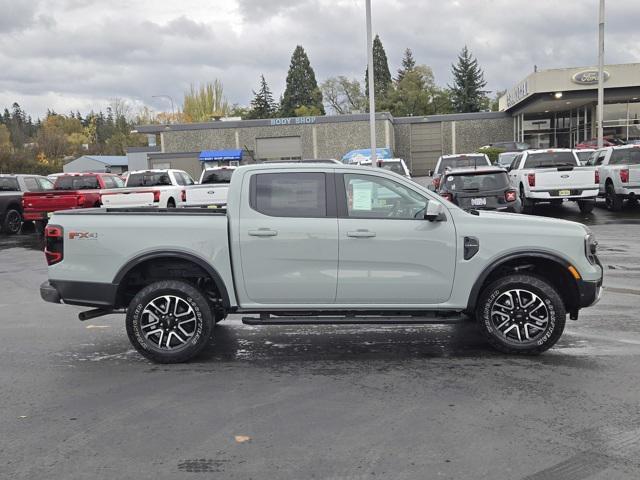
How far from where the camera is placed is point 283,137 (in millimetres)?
45719

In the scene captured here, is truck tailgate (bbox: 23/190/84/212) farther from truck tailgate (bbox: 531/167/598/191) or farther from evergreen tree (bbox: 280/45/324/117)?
evergreen tree (bbox: 280/45/324/117)

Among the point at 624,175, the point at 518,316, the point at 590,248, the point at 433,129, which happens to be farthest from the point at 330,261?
the point at 433,129

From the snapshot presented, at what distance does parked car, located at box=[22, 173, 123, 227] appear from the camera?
56.0 feet

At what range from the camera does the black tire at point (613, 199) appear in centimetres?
1830

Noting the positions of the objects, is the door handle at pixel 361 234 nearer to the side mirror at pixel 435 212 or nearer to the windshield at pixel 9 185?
the side mirror at pixel 435 212

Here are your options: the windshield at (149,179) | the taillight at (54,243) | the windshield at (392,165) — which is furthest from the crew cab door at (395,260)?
the windshield at (392,165)

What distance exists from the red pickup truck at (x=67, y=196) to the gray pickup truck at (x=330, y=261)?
11539 mm

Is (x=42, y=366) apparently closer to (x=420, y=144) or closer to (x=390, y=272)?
(x=390, y=272)

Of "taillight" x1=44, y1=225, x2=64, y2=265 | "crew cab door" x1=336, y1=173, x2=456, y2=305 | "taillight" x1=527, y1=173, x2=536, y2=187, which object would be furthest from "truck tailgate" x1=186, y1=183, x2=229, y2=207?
"crew cab door" x1=336, y1=173, x2=456, y2=305

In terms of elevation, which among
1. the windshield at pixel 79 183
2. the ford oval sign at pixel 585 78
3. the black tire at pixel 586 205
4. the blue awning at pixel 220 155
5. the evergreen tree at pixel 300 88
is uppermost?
the evergreen tree at pixel 300 88

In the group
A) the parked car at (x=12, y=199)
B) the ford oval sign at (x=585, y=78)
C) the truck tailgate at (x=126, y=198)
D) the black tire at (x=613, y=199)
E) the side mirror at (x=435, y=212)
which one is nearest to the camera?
the side mirror at (x=435, y=212)

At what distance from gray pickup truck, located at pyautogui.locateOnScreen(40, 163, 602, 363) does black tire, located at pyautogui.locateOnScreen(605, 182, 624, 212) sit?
45.5ft

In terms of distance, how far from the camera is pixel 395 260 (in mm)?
5766

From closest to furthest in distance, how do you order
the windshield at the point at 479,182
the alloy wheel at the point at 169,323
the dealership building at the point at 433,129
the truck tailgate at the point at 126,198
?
1. the alloy wheel at the point at 169,323
2. the windshield at the point at 479,182
3. the truck tailgate at the point at 126,198
4. the dealership building at the point at 433,129
